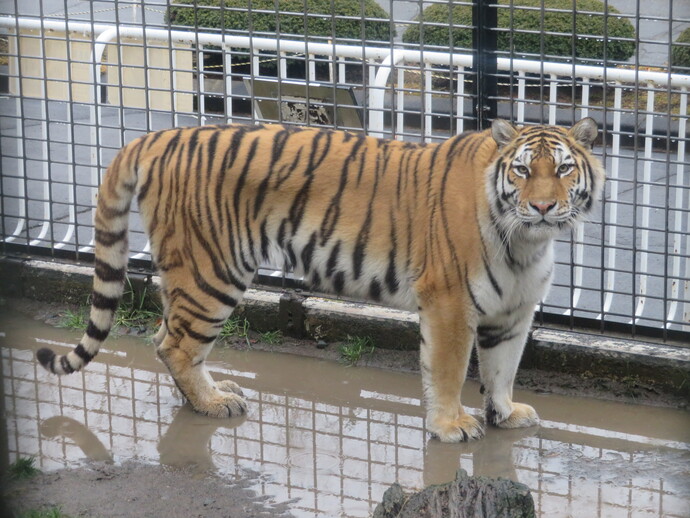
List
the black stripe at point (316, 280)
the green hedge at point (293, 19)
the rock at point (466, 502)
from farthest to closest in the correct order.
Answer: the green hedge at point (293, 19) < the black stripe at point (316, 280) < the rock at point (466, 502)

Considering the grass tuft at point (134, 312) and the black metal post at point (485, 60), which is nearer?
the black metal post at point (485, 60)

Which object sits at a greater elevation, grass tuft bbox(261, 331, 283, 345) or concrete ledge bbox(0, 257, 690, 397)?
concrete ledge bbox(0, 257, 690, 397)

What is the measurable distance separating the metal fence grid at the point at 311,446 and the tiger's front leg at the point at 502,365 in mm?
113

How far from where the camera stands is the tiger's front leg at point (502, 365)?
469cm

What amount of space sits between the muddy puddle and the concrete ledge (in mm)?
190

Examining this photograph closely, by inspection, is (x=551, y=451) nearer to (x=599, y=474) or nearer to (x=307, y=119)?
(x=599, y=474)

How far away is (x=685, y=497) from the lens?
4.14 meters

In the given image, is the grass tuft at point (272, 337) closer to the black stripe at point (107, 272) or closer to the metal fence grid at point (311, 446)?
the metal fence grid at point (311, 446)

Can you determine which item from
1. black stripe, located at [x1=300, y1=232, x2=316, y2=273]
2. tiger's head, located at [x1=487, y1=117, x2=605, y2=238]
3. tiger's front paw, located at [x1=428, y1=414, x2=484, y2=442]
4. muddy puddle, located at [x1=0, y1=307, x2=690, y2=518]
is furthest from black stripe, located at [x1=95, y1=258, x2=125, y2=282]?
tiger's head, located at [x1=487, y1=117, x2=605, y2=238]

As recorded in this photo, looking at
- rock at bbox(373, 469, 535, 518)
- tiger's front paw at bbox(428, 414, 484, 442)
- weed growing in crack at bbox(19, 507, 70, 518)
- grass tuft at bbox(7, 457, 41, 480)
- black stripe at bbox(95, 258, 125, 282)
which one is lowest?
tiger's front paw at bbox(428, 414, 484, 442)

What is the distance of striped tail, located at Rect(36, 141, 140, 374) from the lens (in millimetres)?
4738

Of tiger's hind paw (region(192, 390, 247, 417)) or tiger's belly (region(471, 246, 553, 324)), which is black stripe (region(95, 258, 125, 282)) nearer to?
tiger's hind paw (region(192, 390, 247, 417))

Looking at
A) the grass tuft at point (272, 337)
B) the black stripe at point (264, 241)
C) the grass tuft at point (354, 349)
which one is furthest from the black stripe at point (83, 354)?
the grass tuft at point (354, 349)

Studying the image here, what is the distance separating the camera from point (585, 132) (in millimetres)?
4258
